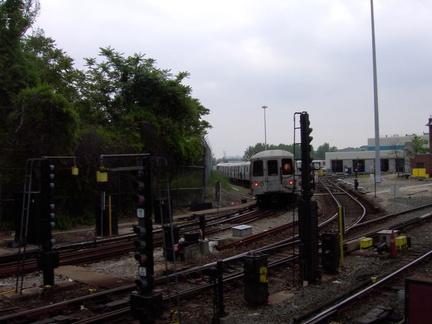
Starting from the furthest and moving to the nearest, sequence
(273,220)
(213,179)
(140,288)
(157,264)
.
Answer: (213,179)
(273,220)
(157,264)
(140,288)

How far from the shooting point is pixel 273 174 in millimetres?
23469

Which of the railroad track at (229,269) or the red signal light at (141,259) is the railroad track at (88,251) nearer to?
the railroad track at (229,269)

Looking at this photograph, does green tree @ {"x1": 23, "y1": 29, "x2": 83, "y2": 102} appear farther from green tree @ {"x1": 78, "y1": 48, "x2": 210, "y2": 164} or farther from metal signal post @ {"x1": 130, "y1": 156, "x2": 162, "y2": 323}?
metal signal post @ {"x1": 130, "y1": 156, "x2": 162, "y2": 323}

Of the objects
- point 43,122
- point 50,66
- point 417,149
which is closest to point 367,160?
point 417,149

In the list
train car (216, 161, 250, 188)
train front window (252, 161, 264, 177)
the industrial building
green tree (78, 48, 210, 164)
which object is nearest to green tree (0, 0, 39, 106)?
green tree (78, 48, 210, 164)

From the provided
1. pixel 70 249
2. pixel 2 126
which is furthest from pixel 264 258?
pixel 2 126

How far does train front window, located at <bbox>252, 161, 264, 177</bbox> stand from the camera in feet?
77.7

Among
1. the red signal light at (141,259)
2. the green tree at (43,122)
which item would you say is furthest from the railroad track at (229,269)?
the green tree at (43,122)

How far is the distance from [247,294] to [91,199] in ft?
47.0

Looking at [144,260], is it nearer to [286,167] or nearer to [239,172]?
[286,167]

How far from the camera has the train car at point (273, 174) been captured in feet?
76.1

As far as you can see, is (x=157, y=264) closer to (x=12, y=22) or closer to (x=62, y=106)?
(x=62, y=106)

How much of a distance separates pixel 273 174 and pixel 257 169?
99 centimetres

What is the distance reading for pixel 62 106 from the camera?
17641 millimetres
